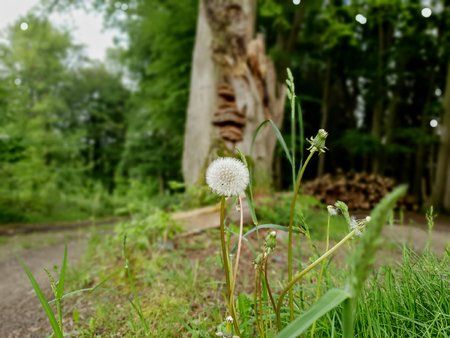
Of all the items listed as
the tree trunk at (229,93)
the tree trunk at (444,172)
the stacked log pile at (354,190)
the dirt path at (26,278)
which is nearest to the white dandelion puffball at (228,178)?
the dirt path at (26,278)

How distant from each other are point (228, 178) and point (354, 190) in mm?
7494

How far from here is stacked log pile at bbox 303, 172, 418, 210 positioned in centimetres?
764

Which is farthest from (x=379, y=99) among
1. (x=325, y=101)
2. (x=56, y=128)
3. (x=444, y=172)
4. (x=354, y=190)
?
(x=56, y=128)

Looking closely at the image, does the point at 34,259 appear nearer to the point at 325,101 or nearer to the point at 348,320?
the point at 348,320

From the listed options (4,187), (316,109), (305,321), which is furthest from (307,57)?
(305,321)

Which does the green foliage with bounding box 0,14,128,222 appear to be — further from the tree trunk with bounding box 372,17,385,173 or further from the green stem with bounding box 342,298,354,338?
the tree trunk with bounding box 372,17,385,173

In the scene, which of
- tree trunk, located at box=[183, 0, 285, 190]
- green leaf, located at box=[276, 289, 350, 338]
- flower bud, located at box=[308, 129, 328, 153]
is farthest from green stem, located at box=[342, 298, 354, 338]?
tree trunk, located at box=[183, 0, 285, 190]

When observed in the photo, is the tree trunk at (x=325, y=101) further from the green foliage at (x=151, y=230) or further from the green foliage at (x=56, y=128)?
the green foliage at (x=151, y=230)

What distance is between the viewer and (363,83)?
41.7ft

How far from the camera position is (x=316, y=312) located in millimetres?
627

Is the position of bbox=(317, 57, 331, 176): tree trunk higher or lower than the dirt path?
higher

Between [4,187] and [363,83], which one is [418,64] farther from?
[4,187]

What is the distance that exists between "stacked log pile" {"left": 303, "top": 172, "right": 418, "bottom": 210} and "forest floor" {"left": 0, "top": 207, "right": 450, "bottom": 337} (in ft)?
10.4

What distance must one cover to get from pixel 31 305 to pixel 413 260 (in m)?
2.11
